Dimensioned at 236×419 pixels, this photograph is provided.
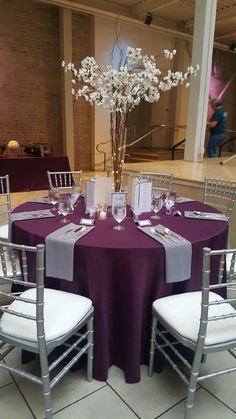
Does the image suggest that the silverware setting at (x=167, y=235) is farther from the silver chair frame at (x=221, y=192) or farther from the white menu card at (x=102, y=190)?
the silver chair frame at (x=221, y=192)

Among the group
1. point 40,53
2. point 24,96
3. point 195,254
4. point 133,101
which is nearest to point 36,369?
point 195,254

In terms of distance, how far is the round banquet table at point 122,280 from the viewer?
152 cm

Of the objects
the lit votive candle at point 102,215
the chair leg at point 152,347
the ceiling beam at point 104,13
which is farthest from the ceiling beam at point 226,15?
the chair leg at point 152,347

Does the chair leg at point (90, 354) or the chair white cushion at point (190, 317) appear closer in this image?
the chair white cushion at point (190, 317)

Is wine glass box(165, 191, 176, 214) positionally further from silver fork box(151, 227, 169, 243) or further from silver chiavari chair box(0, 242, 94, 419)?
silver chiavari chair box(0, 242, 94, 419)

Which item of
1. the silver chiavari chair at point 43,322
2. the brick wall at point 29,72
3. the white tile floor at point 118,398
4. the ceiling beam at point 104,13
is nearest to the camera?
the silver chiavari chair at point 43,322

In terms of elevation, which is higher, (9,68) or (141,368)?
(9,68)

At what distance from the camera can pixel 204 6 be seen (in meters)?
4.62

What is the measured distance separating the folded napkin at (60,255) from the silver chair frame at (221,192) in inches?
61.6

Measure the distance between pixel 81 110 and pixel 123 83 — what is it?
6755mm

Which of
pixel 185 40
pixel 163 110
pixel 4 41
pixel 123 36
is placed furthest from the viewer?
pixel 163 110

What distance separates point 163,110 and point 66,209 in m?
8.77

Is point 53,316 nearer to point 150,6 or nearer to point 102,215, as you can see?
point 102,215

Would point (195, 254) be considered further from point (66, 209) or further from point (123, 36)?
point (123, 36)
